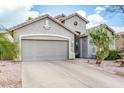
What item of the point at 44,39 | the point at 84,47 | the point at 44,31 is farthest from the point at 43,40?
the point at 84,47

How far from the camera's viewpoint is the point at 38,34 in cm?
2259

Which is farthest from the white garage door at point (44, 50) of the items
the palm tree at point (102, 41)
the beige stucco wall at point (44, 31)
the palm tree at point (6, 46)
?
the palm tree at point (6, 46)

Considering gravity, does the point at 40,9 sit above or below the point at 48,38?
above

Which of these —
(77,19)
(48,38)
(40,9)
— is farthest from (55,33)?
(77,19)

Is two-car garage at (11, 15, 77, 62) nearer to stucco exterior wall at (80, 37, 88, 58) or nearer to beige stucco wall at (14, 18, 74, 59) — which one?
beige stucco wall at (14, 18, 74, 59)

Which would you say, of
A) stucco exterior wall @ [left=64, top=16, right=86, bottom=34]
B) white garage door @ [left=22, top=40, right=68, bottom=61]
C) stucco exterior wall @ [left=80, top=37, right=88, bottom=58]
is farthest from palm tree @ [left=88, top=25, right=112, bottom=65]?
stucco exterior wall @ [left=64, top=16, right=86, bottom=34]

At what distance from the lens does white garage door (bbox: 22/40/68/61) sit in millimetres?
22188

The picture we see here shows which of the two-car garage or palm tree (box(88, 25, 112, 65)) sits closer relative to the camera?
palm tree (box(88, 25, 112, 65))

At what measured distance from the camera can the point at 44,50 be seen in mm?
22938

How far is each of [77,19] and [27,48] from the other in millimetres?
9376

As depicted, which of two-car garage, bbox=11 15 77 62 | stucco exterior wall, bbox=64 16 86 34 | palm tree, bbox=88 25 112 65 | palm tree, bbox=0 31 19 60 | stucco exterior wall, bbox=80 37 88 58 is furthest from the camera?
stucco exterior wall, bbox=64 16 86 34

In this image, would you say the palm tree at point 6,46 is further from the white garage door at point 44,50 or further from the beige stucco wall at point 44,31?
the white garage door at point 44,50

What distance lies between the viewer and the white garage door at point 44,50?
22.2 metres
